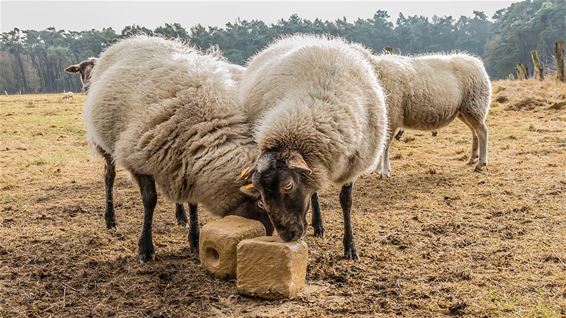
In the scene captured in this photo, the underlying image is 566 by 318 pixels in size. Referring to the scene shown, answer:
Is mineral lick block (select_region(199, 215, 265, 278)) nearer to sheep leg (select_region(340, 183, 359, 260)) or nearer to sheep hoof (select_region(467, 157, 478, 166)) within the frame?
sheep leg (select_region(340, 183, 359, 260))

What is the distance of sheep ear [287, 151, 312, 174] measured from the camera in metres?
3.25

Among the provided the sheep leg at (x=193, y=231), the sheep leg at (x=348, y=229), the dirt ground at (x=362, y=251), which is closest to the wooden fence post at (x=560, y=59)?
the dirt ground at (x=362, y=251)

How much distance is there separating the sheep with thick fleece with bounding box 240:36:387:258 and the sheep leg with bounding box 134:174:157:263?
1.09 metres

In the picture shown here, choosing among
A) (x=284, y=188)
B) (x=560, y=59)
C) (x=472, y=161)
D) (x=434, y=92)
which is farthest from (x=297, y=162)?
(x=560, y=59)

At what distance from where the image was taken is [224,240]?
12.0 feet

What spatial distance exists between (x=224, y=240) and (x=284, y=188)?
73 cm

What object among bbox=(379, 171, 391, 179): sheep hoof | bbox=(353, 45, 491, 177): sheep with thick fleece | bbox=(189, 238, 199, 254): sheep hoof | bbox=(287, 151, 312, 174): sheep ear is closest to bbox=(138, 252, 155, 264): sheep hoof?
bbox=(189, 238, 199, 254): sheep hoof

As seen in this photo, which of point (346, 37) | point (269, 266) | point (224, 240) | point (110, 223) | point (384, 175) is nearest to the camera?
point (269, 266)

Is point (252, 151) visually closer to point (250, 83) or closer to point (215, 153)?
point (215, 153)

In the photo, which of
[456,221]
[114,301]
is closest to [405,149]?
[456,221]

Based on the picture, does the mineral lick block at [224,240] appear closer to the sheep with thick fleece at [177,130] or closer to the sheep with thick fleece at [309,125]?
the sheep with thick fleece at [177,130]

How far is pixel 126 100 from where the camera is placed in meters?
4.36

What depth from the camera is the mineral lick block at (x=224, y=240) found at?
3.63 m

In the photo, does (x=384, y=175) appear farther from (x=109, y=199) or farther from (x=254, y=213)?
(x=254, y=213)
